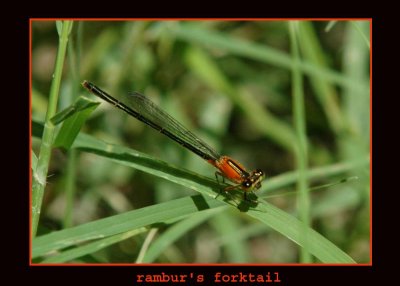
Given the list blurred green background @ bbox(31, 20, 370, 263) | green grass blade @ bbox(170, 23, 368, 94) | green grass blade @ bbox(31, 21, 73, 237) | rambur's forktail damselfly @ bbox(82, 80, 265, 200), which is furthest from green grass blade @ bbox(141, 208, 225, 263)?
green grass blade @ bbox(170, 23, 368, 94)

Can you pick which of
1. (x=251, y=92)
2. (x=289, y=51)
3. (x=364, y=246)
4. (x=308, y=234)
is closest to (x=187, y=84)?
(x=251, y=92)

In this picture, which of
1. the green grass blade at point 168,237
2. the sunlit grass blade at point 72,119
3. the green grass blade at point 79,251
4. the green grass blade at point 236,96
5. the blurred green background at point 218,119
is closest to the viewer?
the sunlit grass blade at point 72,119

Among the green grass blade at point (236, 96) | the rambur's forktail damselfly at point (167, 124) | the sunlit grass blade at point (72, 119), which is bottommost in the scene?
the sunlit grass blade at point (72, 119)

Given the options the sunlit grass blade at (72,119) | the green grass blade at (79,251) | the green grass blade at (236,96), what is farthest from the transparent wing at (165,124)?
the green grass blade at (236,96)

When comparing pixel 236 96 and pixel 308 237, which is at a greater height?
pixel 236 96

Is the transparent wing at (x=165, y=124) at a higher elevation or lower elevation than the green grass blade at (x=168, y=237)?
higher

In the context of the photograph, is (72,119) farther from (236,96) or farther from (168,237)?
(236,96)

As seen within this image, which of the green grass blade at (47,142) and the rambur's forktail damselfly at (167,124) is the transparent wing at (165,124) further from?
the green grass blade at (47,142)

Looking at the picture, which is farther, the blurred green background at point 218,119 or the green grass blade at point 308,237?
the blurred green background at point 218,119

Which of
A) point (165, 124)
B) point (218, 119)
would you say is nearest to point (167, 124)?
point (165, 124)
